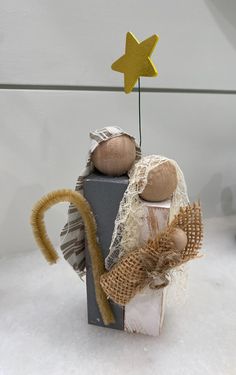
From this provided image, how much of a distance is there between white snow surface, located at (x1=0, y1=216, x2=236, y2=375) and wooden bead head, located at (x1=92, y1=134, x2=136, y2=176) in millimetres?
→ 269

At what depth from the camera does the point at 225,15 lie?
0.77 m

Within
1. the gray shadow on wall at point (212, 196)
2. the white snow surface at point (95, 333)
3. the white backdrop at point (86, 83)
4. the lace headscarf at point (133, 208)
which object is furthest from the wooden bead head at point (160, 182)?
the gray shadow on wall at point (212, 196)

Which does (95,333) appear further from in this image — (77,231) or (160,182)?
(160,182)

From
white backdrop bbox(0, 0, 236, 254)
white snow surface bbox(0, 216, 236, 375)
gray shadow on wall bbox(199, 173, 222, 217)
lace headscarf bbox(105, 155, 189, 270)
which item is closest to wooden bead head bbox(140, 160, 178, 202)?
lace headscarf bbox(105, 155, 189, 270)

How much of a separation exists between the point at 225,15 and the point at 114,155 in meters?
0.58

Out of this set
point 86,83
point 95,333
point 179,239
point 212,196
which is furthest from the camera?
point 212,196

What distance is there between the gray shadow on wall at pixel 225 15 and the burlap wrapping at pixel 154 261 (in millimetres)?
574

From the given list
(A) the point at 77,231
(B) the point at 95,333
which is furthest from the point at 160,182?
(B) the point at 95,333

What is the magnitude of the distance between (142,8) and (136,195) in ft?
1.56

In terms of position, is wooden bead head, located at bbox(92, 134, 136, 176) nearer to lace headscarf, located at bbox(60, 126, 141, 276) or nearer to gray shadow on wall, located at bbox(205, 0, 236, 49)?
lace headscarf, located at bbox(60, 126, 141, 276)

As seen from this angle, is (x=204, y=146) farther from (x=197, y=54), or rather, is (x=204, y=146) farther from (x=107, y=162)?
(x=107, y=162)

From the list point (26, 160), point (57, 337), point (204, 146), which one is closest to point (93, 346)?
point (57, 337)

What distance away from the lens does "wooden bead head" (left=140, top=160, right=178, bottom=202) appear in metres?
0.40

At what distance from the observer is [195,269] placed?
680 millimetres
